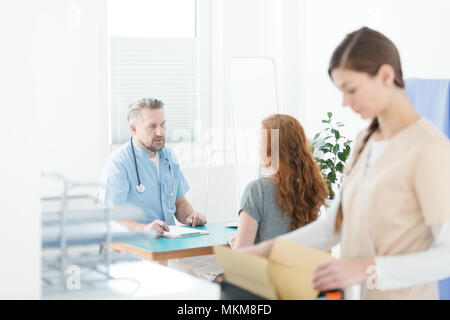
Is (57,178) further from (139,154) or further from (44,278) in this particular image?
(139,154)

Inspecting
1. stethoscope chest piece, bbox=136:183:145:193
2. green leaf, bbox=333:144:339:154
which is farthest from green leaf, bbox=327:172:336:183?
stethoscope chest piece, bbox=136:183:145:193

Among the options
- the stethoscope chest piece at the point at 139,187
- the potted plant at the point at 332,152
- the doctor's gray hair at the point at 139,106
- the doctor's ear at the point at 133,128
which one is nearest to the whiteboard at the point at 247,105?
the potted plant at the point at 332,152

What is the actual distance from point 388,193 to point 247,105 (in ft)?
8.82

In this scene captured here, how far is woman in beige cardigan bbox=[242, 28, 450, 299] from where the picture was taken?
4.07ft

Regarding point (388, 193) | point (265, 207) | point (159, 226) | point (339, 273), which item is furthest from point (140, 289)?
point (159, 226)

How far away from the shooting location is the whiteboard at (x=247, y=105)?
390 centimetres

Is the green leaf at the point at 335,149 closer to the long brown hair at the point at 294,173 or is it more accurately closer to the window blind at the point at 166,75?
the window blind at the point at 166,75

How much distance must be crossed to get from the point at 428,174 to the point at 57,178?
742 mm


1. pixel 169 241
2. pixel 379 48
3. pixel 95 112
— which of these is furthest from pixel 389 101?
pixel 169 241

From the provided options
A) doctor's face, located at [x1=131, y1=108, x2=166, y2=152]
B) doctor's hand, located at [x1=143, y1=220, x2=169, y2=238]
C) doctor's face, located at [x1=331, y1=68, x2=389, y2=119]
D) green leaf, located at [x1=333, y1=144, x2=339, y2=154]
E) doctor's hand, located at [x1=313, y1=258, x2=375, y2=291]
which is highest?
doctor's face, located at [x1=331, y1=68, x2=389, y2=119]

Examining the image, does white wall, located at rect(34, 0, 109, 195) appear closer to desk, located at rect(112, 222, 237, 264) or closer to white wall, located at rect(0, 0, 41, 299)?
white wall, located at rect(0, 0, 41, 299)

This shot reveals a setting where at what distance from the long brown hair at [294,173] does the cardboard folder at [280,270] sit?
2.79 ft

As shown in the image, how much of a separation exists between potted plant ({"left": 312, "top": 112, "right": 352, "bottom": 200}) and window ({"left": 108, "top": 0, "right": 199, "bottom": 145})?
946 mm
